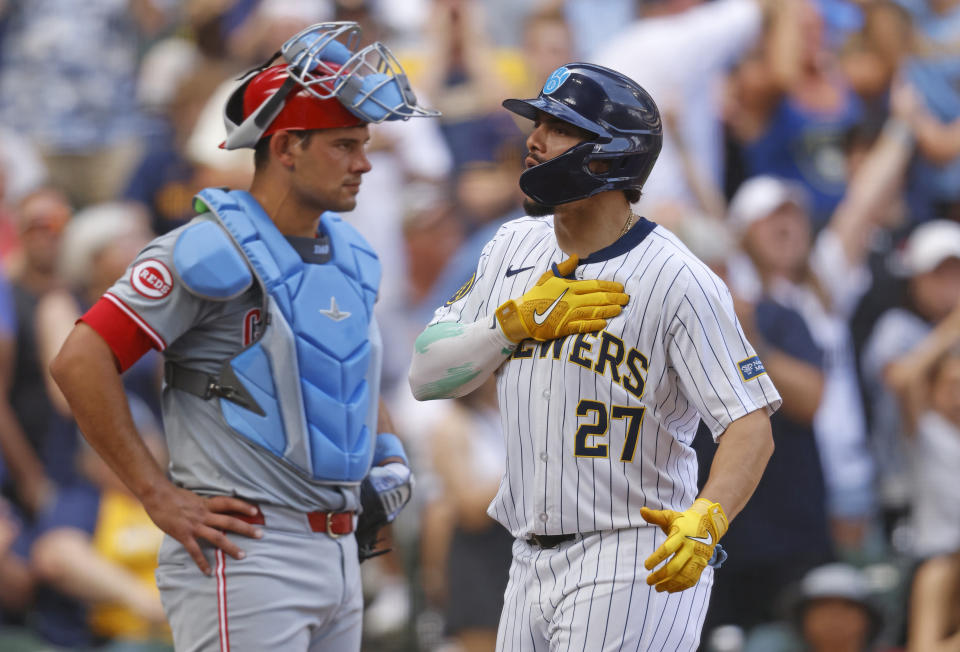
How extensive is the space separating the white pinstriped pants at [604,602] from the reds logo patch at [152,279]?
1.23 meters

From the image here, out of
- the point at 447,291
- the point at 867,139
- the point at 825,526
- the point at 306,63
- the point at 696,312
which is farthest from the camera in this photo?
the point at 867,139

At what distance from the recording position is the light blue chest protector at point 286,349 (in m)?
3.63

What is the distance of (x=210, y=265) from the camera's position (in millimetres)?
3578

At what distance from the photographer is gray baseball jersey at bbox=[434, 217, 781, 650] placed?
3.28 metres

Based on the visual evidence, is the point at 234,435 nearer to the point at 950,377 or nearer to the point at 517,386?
the point at 517,386

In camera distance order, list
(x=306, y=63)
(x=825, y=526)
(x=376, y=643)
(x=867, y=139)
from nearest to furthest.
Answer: (x=306, y=63)
(x=825, y=526)
(x=376, y=643)
(x=867, y=139)

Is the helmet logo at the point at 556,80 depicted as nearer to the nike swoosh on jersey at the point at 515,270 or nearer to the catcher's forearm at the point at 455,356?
the nike swoosh on jersey at the point at 515,270

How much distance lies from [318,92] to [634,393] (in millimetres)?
1296

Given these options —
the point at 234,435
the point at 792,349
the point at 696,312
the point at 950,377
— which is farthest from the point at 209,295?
the point at 950,377

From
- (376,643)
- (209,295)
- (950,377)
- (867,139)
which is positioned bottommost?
(376,643)

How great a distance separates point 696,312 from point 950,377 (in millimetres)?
3384

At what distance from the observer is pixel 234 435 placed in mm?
3695

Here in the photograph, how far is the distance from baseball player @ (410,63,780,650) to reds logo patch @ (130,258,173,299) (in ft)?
2.58

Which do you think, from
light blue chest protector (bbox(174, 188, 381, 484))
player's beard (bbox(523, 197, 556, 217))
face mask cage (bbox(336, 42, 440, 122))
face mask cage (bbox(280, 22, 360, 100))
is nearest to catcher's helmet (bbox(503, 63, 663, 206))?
player's beard (bbox(523, 197, 556, 217))
